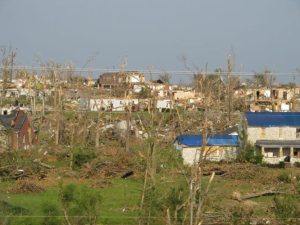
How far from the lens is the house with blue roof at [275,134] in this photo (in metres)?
15.0

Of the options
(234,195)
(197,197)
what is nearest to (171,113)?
(234,195)

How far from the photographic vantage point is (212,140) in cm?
1513

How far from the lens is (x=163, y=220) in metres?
5.98

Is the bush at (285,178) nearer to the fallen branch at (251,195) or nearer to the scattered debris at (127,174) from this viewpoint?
the fallen branch at (251,195)

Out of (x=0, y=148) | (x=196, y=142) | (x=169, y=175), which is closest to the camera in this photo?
(x=169, y=175)

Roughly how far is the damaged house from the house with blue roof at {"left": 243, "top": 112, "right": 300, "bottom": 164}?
19.6 feet

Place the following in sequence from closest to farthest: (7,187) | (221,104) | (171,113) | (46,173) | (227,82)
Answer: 1. (7,187)
2. (46,173)
3. (171,113)
4. (227,82)
5. (221,104)

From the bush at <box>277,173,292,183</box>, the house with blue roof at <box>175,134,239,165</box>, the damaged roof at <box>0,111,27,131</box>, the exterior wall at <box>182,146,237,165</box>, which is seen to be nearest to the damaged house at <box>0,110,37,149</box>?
the damaged roof at <box>0,111,27,131</box>

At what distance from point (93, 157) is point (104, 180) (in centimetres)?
137

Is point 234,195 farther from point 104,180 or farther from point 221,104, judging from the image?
point 221,104

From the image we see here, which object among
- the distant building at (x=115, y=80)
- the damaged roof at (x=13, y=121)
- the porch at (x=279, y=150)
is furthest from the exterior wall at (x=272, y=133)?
the damaged roof at (x=13, y=121)

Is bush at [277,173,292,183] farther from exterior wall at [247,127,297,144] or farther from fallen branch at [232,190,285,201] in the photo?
exterior wall at [247,127,297,144]

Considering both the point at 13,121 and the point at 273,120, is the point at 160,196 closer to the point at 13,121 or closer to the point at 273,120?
the point at 273,120

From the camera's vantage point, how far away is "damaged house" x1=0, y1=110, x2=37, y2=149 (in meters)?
14.7
